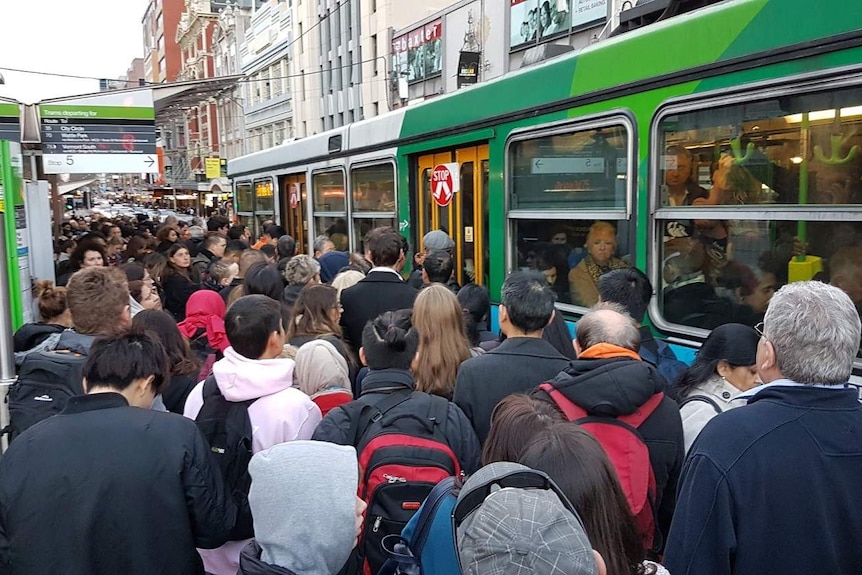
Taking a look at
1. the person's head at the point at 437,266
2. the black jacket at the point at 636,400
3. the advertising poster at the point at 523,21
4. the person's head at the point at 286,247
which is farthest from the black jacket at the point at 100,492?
the advertising poster at the point at 523,21

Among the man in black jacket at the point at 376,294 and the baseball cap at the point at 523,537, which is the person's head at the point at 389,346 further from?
the man in black jacket at the point at 376,294

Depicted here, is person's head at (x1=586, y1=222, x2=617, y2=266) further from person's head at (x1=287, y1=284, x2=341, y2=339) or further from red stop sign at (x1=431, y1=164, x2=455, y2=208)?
red stop sign at (x1=431, y1=164, x2=455, y2=208)

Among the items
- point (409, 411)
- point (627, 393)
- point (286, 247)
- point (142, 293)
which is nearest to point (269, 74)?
point (286, 247)

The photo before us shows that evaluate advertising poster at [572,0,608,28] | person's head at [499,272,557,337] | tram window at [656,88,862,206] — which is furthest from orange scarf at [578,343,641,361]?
advertising poster at [572,0,608,28]

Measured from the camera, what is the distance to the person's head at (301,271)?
18.0 ft

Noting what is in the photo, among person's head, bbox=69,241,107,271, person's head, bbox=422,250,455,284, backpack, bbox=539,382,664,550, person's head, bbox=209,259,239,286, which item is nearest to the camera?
backpack, bbox=539,382,664,550

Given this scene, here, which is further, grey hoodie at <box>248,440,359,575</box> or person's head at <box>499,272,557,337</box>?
person's head at <box>499,272,557,337</box>

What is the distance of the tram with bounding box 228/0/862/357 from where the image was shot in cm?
308

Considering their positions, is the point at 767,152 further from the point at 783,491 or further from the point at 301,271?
the point at 301,271

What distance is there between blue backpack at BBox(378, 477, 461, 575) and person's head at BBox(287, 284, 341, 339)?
2396 millimetres

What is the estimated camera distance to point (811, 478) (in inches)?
73.5

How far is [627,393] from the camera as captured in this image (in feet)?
7.84

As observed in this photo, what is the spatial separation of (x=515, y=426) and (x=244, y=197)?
12.5 m

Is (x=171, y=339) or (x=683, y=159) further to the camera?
(x=683, y=159)
